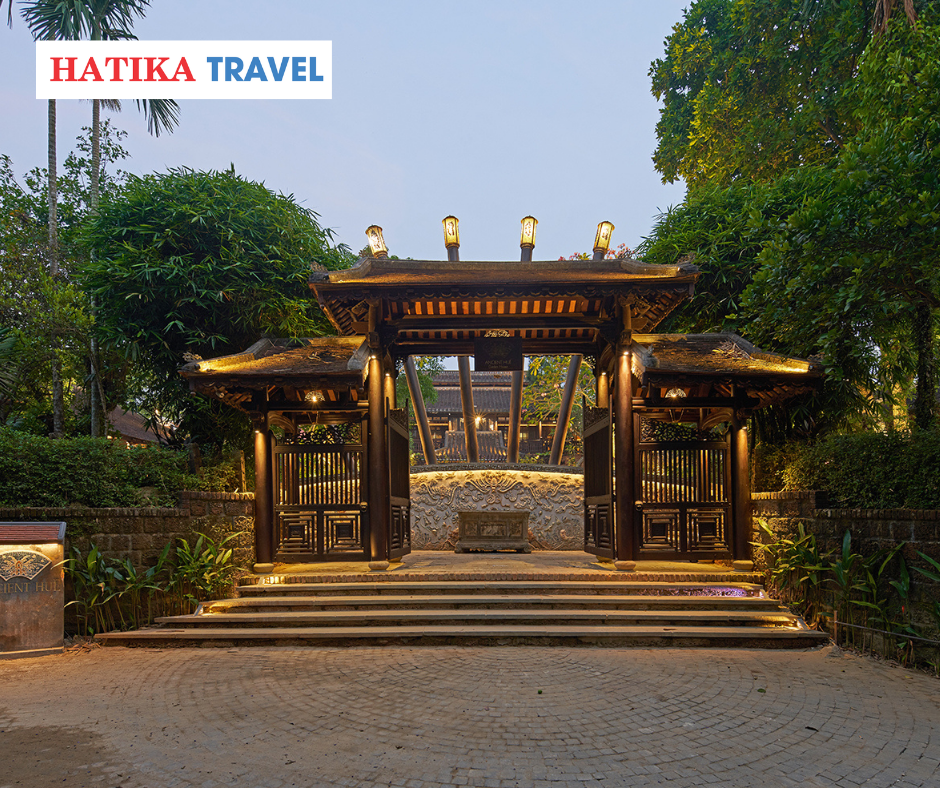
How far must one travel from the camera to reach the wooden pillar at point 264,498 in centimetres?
758

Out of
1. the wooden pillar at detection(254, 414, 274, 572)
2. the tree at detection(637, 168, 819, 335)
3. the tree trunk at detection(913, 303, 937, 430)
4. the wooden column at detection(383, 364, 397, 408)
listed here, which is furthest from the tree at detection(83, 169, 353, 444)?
the tree trunk at detection(913, 303, 937, 430)

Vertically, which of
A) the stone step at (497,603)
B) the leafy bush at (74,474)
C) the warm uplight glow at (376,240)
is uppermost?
the warm uplight glow at (376,240)

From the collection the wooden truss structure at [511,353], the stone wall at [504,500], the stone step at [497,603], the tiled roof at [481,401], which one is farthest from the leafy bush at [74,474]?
the tiled roof at [481,401]

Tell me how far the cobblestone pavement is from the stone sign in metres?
0.23

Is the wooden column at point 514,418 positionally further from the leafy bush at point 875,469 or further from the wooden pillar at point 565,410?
the leafy bush at point 875,469

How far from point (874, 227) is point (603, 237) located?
5.47m

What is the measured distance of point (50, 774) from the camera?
124 inches

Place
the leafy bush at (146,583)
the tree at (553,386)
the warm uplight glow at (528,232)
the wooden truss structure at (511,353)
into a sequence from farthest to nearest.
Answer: the tree at (553,386) → the warm uplight glow at (528,232) → the wooden truss structure at (511,353) → the leafy bush at (146,583)

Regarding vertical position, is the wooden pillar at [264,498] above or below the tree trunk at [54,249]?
below

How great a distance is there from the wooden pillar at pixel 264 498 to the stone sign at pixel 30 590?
224 centimetres

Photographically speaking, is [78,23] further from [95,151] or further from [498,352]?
[498,352]

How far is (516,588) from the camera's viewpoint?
668 centimetres

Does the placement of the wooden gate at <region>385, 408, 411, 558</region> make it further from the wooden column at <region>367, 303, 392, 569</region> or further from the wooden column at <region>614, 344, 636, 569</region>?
the wooden column at <region>614, 344, 636, 569</region>

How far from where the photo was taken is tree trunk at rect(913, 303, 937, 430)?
682 centimetres
